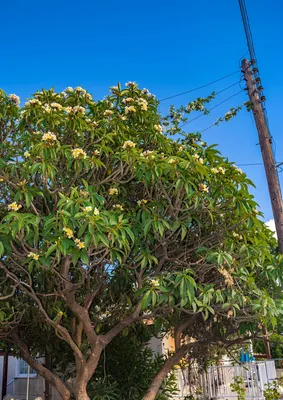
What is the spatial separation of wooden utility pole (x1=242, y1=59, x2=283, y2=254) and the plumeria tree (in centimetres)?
37

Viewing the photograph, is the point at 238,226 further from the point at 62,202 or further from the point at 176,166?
the point at 62,202

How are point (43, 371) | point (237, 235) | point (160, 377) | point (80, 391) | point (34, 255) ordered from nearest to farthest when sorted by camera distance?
point (34, 255), point (237, 235), point (80, 391), point (43, 371), point (160, 377)

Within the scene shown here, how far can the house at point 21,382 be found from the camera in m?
10.2

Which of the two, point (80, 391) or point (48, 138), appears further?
point (80, 391)

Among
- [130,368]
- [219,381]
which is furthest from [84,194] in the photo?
[219,381]

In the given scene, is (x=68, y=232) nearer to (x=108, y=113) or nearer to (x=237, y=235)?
(x=108, y=113)

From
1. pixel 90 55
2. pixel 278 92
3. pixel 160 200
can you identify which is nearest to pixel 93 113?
pixel 160 200

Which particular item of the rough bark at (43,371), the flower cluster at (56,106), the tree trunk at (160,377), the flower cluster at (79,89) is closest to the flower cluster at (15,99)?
the flower cluster at (56,106)

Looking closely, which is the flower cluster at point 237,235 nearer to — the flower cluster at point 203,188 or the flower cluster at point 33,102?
the flower cluster at point 203,188

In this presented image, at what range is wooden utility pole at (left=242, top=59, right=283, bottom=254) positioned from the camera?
7105mm

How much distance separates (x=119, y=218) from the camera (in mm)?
5164

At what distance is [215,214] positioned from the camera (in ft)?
19.8

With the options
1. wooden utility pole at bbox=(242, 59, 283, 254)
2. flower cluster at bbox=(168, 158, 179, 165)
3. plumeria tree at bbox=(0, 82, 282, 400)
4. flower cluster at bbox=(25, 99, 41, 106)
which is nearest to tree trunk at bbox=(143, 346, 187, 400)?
plumeria tree at bbox=(0, 82, 282, 400)

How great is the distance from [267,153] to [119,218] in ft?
12.2
